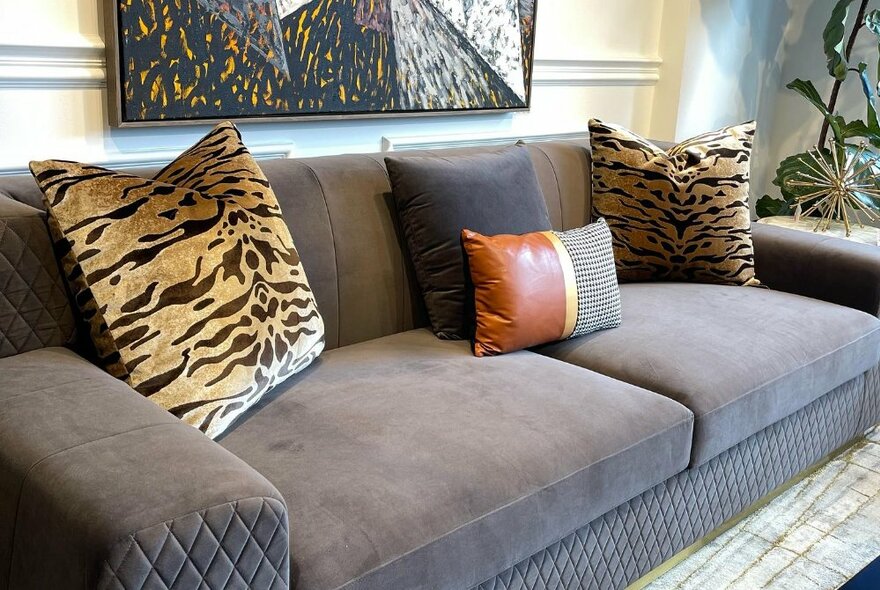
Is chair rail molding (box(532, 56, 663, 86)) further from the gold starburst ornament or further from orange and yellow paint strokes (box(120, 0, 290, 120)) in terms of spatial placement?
orange and yellow paint strokes (box(120, 0, 290, 120))

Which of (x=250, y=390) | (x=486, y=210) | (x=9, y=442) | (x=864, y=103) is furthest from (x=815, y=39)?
(x=9, y=442)

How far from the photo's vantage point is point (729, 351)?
2.04 metres

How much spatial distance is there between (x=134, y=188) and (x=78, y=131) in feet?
2.11

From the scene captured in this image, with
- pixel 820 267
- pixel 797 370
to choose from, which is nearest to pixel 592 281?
pixel 797 370

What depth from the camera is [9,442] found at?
1.19 meters

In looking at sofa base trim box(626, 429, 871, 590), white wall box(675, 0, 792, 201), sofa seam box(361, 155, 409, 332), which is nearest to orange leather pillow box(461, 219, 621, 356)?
sofa seam box(361, 155, 409, 332)

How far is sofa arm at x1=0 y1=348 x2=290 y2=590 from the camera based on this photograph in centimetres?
102

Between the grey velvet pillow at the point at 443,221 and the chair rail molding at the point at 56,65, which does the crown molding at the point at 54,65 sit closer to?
the chair rail molding at the point at 56,65

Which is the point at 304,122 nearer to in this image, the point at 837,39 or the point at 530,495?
the point at 530,495

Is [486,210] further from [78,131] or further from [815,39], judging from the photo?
[815,39]

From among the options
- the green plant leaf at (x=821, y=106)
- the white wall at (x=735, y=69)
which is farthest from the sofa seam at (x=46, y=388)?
the green plant leaf at (x=821, y=106)

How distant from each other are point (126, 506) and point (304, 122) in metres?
1.58

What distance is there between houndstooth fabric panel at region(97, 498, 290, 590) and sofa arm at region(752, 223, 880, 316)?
185 centimetres

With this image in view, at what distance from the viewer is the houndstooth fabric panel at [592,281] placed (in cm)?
207
